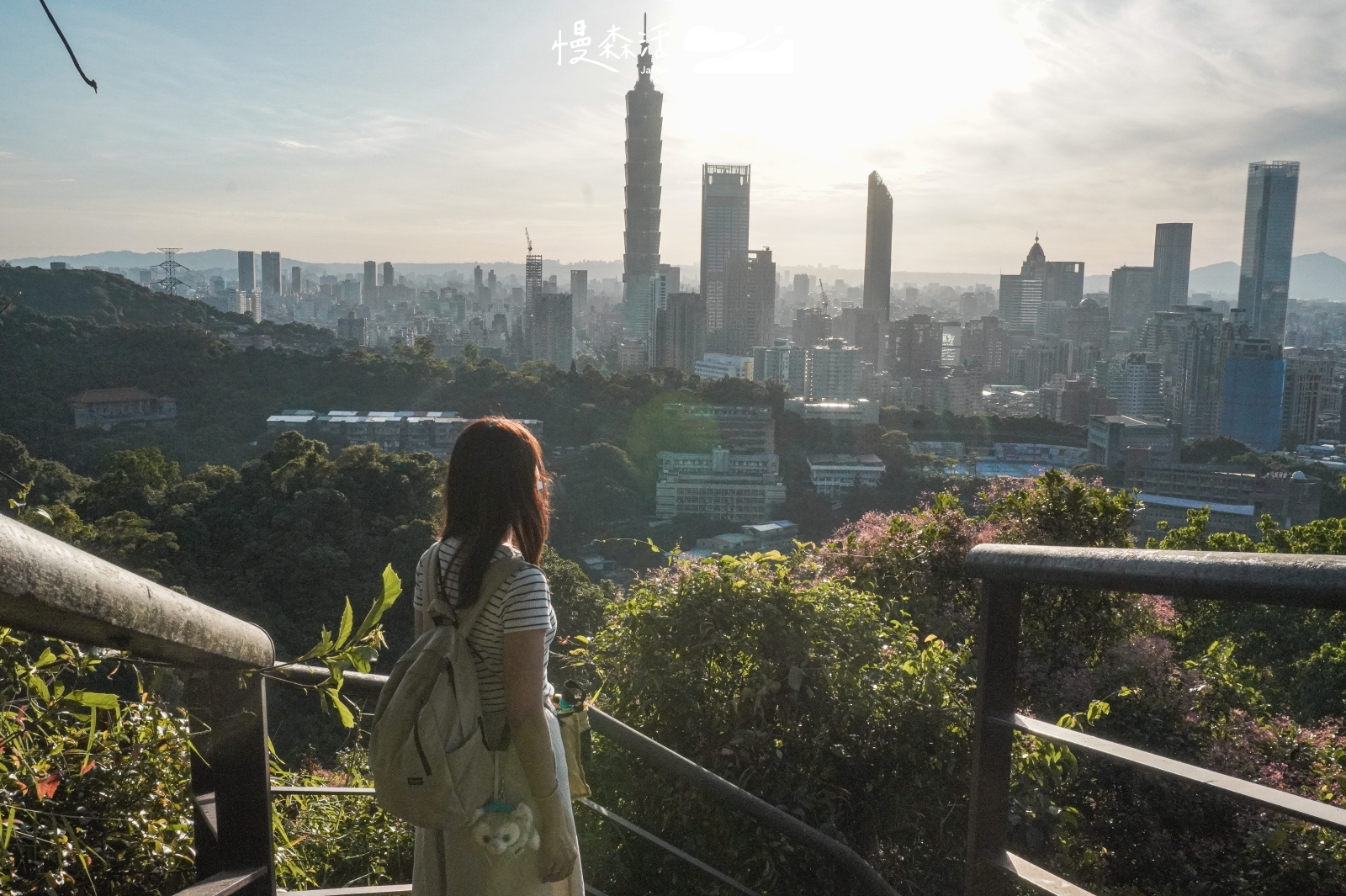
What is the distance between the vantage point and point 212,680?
807 millimetres

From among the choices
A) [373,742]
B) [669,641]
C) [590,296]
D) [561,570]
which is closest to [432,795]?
[373,742]

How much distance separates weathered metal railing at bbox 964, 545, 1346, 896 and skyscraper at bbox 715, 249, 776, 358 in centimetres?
6082

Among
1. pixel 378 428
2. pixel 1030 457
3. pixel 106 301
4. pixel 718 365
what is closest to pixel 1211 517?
pixel 1030 457

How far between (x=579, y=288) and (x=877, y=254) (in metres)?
22.9

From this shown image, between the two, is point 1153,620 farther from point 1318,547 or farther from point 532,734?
point 1318,547

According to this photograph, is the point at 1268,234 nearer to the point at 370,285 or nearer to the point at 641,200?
the point at 641,200

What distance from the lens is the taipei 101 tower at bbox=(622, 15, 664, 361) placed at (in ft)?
235

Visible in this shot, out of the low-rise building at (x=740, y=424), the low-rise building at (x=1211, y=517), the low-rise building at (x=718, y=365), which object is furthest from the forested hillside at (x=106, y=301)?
the low-rise building at (x=718, y=365)

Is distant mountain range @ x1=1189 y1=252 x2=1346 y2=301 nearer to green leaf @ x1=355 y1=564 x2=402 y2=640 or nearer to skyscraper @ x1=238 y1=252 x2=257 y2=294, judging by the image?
skyscraper @ x1=238 y1=252 x2=257 y2=294

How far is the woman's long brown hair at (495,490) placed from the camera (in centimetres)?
103

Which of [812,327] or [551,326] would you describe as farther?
[812,327]

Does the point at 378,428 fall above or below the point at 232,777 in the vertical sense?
below

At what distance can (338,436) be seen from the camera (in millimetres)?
23688

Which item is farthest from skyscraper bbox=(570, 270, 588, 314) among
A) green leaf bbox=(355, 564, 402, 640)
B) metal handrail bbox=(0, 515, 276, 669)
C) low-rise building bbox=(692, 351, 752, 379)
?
metal handrail bbox=(0, 515, 276, 669)
